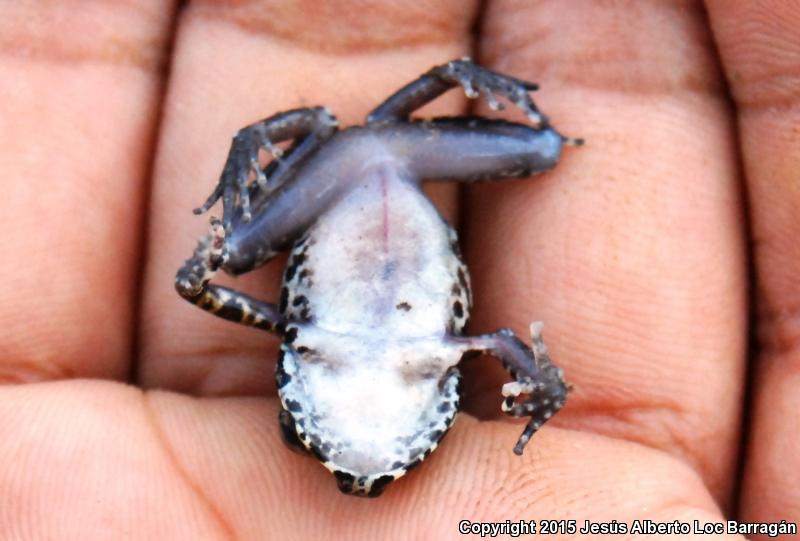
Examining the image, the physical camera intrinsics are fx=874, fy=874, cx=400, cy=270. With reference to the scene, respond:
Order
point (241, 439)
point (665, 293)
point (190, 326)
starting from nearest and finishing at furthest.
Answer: point (241, 439) → point (665, 293) → point (190, 326)

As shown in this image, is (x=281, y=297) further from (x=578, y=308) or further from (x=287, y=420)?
(x=578, y=308)

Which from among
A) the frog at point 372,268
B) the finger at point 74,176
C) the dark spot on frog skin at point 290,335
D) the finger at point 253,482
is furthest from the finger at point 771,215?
the finger at point 74,176

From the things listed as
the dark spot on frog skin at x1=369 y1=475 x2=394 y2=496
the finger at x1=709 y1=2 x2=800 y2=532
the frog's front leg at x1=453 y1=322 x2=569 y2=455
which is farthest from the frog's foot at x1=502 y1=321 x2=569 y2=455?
the finger at x1=709 y1=2 x2=800 y2=532

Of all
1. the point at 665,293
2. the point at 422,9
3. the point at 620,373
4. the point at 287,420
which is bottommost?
the point at 287,420

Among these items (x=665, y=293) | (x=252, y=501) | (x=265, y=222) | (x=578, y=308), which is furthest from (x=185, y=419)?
(x=665, y=293)

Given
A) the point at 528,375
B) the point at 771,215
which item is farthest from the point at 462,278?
the point at 771,215

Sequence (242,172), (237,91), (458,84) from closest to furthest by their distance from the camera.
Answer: (242,172) → (458,84) → (237,91)

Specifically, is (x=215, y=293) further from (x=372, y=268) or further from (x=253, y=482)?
(x=253, y=482)
